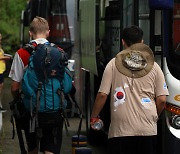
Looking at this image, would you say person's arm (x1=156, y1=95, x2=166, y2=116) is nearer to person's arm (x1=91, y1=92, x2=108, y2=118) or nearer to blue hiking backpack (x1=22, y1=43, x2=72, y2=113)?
person's arm (x1=91, y1=92, x2=108, y2=118)

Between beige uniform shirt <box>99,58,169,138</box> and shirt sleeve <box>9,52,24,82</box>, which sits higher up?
shirt sleeve <box>9,52,24,82</box>

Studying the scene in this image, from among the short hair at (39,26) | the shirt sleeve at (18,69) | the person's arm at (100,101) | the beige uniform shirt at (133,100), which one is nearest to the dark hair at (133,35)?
the beige uniform shirt at (133,100)

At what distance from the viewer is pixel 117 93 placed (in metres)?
6.61

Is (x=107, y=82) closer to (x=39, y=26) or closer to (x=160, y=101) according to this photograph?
(x=160, y=101)

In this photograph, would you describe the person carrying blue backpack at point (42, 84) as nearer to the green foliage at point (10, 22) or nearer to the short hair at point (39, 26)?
the short hair at point (39, 26)

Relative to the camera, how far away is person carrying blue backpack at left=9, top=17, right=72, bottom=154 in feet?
21.5

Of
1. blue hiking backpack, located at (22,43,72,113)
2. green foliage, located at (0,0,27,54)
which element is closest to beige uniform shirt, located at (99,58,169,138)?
blue hiking backpack, located at (22,43,72,113)

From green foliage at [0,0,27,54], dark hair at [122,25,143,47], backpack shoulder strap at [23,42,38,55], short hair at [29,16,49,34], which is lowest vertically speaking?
green foliage at [0,0,27,54]

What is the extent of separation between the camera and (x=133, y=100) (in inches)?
259

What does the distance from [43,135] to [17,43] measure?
28788mm

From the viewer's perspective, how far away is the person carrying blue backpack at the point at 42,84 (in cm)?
656

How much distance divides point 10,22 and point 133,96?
29491 mm

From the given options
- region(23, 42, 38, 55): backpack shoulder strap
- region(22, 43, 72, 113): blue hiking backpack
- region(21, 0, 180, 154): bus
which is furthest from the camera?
region(21, 0, 180, 154): bus

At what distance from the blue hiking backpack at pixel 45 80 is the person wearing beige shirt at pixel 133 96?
41 centimetres
